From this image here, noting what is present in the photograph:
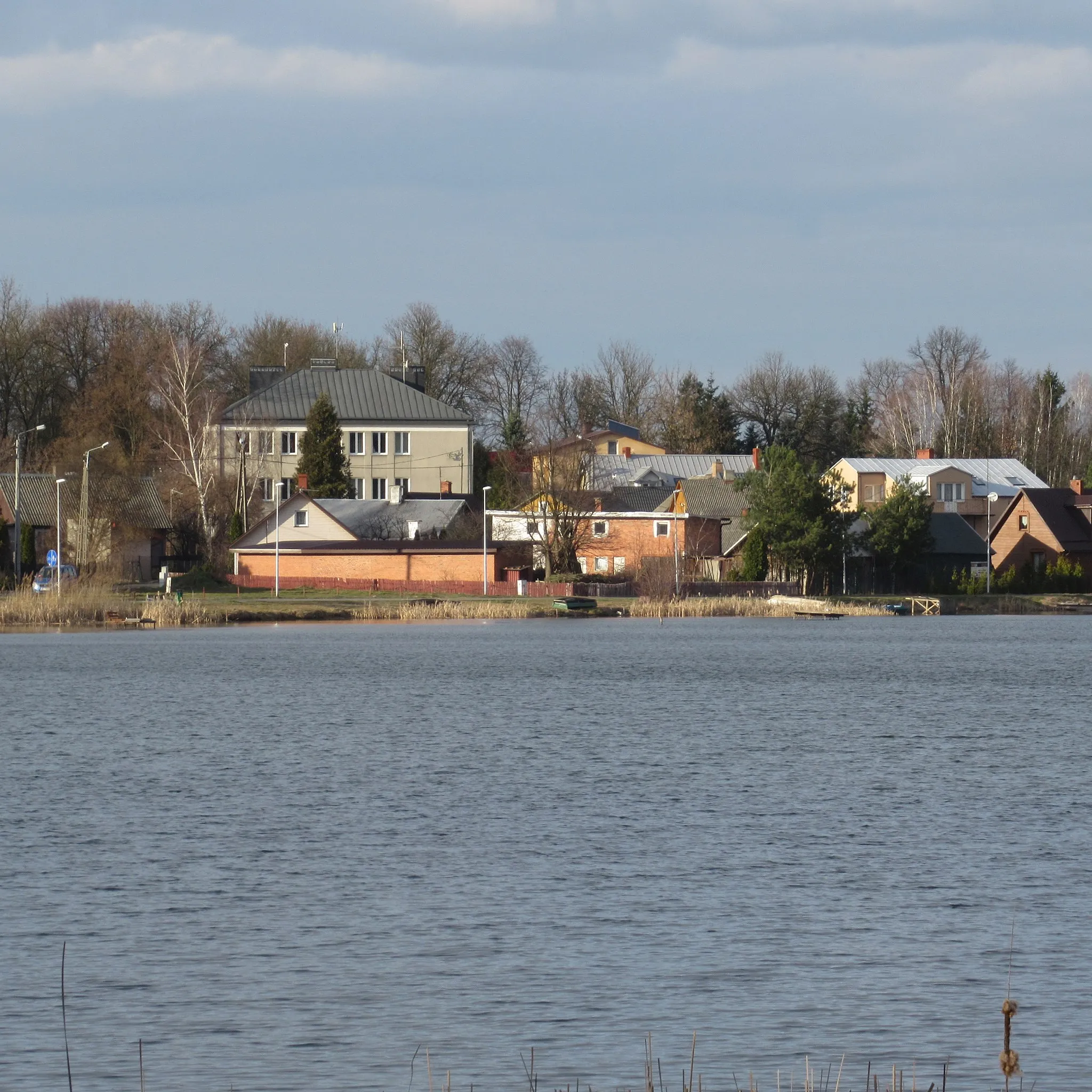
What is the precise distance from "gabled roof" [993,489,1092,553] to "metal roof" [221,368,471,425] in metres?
37.9

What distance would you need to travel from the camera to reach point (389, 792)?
28125mm

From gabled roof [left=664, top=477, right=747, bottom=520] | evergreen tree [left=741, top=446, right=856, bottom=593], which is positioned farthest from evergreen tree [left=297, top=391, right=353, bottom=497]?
evergreen tree [left=741, top=446, right=856, bottom=593]

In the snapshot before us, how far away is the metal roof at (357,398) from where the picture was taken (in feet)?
381

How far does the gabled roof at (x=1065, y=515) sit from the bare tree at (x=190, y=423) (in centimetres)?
4662

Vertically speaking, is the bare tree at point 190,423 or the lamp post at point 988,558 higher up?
the bare tree at point 190,423

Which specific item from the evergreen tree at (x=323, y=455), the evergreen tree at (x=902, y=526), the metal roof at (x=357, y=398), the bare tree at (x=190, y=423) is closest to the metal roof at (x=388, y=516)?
the evergreen tree at (x=323, y=455)

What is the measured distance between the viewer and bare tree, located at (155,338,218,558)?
9925cm

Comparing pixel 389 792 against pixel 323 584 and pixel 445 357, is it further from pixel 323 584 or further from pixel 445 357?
pixel 445 357

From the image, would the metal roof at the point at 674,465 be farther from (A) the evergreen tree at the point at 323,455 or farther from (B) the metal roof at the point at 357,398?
(A) the evergreen tree at the point at 323,455

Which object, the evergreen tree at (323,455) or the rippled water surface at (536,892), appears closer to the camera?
the rippled water surface at (536,892)

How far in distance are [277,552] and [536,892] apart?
229 ft

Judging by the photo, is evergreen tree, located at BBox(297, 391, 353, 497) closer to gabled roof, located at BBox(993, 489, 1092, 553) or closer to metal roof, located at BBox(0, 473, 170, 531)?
metal roof, located at BBox(0, 473, 170, 531)

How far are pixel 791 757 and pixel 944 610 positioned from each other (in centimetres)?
6286

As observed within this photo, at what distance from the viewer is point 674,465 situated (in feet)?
417
